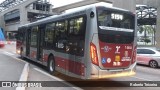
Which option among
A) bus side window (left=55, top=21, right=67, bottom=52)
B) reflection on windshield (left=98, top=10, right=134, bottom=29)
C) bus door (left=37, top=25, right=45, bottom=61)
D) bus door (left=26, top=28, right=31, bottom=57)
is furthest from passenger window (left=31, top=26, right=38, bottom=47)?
reflection on windshield (left=98, top=10, right=134, bottom=29)

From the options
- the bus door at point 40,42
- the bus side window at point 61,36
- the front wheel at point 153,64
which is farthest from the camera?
the front wheel at point 153,64

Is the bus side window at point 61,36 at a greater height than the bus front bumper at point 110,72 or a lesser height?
greater

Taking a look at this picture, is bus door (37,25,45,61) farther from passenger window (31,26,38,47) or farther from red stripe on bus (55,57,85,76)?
red stripe on bus (55,57,85,76)

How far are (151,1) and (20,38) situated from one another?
Result: 69.7ft

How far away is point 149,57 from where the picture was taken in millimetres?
20609

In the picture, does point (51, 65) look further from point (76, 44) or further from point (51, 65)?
point (76, 44)

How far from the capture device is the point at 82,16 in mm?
10898

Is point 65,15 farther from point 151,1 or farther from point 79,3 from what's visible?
point 79,3

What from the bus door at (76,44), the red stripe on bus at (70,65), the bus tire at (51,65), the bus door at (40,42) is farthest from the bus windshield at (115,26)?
the bus door at (40,42)

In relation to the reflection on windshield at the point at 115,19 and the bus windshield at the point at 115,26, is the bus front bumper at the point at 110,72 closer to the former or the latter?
the bus windshield at the point at 115,26

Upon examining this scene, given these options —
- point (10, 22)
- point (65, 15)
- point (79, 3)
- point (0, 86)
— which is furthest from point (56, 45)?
point (10, 22)

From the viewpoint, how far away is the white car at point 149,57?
20120mm

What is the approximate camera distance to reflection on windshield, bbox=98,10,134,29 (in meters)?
10.6

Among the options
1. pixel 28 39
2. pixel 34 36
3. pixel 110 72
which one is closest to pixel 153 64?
pixel 34 36
